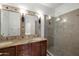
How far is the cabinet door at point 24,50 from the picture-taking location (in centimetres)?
134

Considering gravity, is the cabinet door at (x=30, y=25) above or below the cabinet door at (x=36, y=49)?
above

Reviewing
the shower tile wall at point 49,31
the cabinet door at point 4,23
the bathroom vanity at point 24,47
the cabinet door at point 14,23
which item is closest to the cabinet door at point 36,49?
the bathroom vanity at point 24,47

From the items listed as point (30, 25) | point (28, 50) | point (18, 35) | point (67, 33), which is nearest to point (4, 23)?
point (18, 35)

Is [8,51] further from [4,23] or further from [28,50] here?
[4,23]

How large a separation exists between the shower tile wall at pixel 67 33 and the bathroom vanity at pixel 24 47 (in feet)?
0.62

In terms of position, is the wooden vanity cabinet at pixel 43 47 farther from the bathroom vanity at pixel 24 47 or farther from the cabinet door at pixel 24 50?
the cabinet door at pixel 24 50

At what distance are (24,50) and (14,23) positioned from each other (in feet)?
1.36

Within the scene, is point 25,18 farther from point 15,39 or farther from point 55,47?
point 55,47

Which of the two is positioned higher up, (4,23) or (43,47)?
(4,23)

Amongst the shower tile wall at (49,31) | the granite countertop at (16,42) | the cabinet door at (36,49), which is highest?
the shower tile wall at (49,31)

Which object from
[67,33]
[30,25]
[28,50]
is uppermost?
[30,25]

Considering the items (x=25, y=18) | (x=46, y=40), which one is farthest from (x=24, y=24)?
(x=46, y=40)

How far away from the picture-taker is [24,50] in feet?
4.48

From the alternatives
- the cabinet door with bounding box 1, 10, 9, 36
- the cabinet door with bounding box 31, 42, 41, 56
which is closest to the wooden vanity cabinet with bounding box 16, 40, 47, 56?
the cabinet door with bounding box 31, 42, 41, 56
